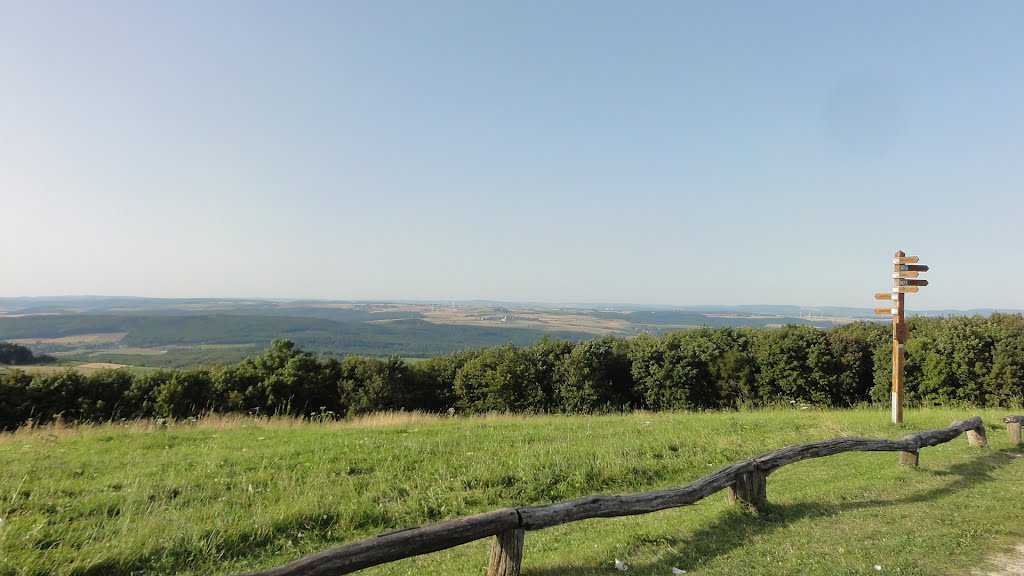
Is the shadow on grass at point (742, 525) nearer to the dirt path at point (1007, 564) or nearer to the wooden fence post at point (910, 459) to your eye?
the wooden fence post at point (910, 459)

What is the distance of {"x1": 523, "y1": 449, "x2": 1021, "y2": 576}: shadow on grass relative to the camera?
504 centimetres

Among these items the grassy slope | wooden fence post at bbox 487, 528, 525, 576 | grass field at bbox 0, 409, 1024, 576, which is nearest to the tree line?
grass field at bbox 0, 409, 1024, 576

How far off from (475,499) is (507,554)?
3698 mm

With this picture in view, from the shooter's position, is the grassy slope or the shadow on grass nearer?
the shadow on grass

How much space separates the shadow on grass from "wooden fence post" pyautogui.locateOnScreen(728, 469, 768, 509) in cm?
13

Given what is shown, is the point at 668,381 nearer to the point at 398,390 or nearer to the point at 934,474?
the point at 398,390

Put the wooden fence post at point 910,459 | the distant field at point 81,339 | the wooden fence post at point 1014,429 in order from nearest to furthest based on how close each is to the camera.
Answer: the wooden fence post at point 910,459, the wooden fence post at point 1014,429, the distant field at point 81,339

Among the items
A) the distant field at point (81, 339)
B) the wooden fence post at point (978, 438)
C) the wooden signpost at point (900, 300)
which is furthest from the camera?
the distant field at point (81, 339)

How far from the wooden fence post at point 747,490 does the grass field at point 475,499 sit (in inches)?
7.5

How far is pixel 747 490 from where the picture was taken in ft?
21.9

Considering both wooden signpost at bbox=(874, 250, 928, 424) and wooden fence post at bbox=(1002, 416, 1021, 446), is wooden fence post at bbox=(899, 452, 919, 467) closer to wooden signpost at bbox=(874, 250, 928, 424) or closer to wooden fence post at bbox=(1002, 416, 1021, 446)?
wooden fence post at bbox=(1002, 416, 1021, 446)

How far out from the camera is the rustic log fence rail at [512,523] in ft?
13.4

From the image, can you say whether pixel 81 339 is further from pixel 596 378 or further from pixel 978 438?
pixel 978 438

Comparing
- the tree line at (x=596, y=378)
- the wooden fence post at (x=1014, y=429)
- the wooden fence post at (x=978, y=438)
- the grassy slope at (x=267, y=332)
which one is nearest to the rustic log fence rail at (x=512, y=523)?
the wooden fence post at (x=978, y=438)
